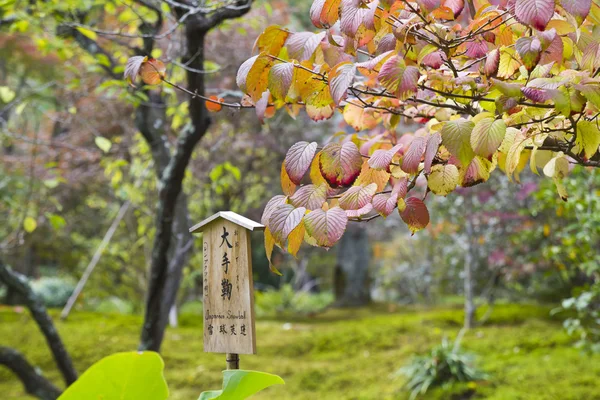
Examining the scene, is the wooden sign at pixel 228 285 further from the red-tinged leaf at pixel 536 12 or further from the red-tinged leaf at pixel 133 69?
the red-tinged leaf at pixel 536 12

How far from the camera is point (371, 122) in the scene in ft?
5.36

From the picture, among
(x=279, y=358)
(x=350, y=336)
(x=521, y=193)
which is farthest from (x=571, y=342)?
(x=279, y=358)

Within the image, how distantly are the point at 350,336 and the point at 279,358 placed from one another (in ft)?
2.56

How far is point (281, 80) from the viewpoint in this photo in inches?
43.3

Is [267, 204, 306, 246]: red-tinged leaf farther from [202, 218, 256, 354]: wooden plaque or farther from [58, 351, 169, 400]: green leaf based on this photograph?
[202, 218, 256, 354]: wooden plaque

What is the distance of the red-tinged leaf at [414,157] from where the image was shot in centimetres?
Result: 109

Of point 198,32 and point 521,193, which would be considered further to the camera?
point 521,193

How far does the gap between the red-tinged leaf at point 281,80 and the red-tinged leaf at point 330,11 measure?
13cm

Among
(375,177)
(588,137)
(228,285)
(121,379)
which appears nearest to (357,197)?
(375,177)

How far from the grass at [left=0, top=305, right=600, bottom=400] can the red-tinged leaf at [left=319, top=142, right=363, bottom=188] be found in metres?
2.91

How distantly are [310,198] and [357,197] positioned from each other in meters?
0.10

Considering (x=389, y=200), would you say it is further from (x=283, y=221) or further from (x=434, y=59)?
(x=434, y=59)

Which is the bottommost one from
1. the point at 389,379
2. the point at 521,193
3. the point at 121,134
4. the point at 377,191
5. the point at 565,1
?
the point at 389,379

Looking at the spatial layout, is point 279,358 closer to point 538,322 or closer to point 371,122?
point 538,322
